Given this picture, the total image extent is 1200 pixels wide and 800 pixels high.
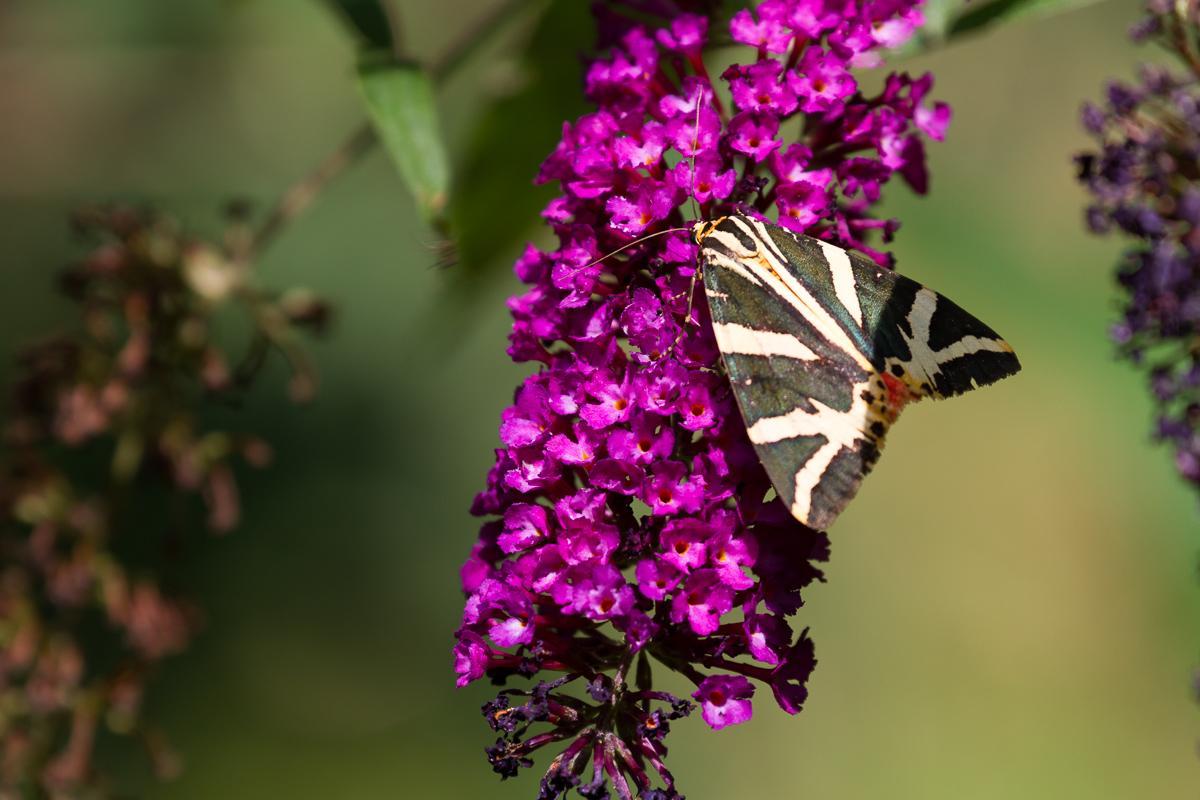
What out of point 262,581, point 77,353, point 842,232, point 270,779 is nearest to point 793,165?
point 842,232

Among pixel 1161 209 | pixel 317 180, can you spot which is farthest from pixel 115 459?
pixel 1161 209

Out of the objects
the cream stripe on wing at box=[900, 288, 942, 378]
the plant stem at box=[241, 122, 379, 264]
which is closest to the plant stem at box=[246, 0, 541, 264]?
the plant stem at box=[241, 122, 379, 264]

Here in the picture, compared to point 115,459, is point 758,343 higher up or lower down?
lower down

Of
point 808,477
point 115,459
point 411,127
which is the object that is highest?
point 411,127

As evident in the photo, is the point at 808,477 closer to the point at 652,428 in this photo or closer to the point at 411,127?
the point at 652,428

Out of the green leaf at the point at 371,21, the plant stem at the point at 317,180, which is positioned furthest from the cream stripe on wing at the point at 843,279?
the plant stem at the point at 317,180

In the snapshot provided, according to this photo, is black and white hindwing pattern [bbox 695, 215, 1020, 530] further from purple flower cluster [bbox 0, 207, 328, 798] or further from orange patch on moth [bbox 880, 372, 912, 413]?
purple flower cluster [bbox 0, 207, 328, 798]
